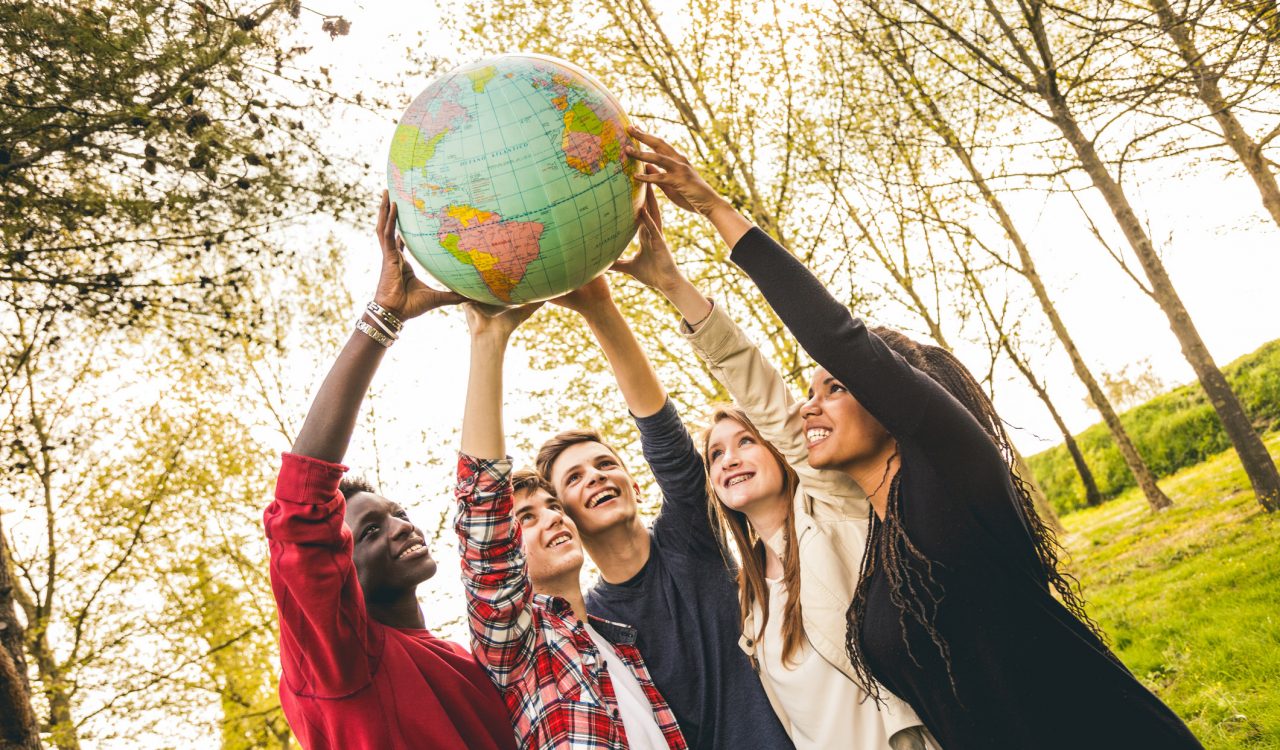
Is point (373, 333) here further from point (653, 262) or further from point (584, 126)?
point (653, 262)

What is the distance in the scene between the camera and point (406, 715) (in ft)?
7.45

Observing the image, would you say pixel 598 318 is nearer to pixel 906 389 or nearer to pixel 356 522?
pixel 356 522

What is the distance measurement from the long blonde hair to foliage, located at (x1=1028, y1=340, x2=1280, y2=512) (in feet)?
50.1

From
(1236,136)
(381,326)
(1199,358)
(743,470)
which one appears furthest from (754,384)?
(1236,136)

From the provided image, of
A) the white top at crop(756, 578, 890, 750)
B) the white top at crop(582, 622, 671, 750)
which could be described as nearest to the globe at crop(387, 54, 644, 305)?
the white top at crop(582, 622, 671, 750)

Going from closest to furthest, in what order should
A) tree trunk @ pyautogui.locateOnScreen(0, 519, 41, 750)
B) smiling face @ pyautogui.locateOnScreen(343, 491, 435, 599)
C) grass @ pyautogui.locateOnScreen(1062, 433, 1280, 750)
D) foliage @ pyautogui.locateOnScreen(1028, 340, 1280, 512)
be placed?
smiling face @ pyautogui.locateOnScreen(343, 491, 435, 599), tree trunk @ pyautogui.locateOnScreen(0, 519, 41, 750), grass @ pyautogui.locateOnScreen(1062, 433, 1280, 750), foliage @ pyautogui.locateOnScreen(1028, 340, 1280, 512)

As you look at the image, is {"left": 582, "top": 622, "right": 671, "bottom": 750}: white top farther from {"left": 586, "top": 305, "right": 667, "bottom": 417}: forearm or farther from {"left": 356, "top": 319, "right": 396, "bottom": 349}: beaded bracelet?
{"left": 356, "top": 319, "right": 396, "bottom": 349}: beaded bracelet

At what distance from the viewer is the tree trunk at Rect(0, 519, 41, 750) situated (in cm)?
416

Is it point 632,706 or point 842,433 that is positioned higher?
point 842,433

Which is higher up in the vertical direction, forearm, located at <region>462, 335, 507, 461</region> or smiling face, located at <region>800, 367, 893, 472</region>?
forearm, located at <region>462, 335, 507, 461</region>

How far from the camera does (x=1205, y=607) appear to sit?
248 inches

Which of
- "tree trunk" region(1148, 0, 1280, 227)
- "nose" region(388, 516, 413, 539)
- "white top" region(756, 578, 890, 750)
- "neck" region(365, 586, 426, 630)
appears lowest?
"white top" region(756, 578, 890, 750)

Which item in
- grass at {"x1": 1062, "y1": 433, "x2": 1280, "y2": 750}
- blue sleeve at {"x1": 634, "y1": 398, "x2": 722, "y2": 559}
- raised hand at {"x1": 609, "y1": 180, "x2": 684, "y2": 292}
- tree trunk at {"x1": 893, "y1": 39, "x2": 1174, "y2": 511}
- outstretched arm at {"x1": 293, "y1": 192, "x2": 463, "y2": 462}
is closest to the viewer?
outstretched arm at {"x1": 293, "y1": 192, "x2": 463, "y2": 462}

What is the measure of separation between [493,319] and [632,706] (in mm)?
1430
